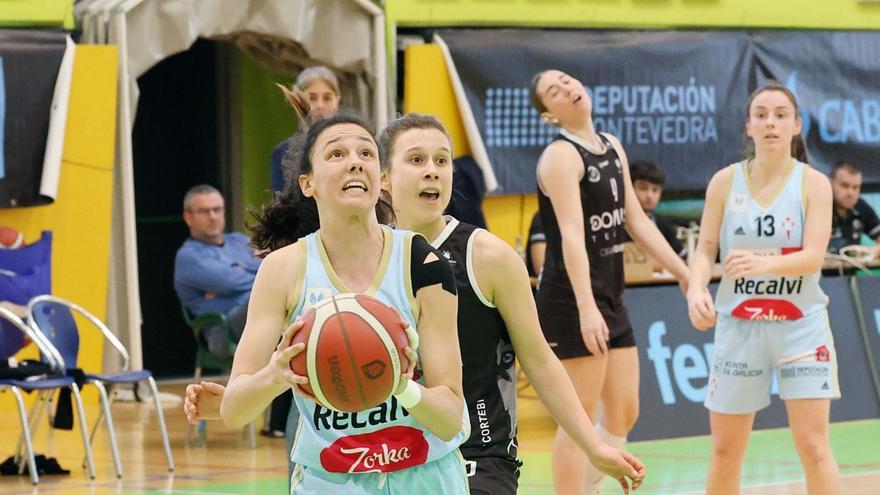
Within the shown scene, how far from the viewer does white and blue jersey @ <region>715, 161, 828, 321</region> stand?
6.45 m

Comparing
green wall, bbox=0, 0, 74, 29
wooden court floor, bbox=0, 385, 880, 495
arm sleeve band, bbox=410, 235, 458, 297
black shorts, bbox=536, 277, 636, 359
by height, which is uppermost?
green wall, bbox=0, 0, 74, 29

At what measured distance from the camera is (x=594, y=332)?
21.2 ft

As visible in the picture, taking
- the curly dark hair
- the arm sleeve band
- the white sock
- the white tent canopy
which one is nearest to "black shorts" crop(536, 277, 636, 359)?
the white sock

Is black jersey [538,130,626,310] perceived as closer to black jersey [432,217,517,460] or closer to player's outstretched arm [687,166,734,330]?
player's outstretched arm [687,166,734,330]

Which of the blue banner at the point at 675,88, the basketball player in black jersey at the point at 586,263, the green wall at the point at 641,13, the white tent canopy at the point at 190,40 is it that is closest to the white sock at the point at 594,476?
the basketball player in black jersey at the point at 586,263

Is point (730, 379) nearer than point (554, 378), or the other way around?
point (554, 378)

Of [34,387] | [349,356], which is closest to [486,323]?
[349,356]

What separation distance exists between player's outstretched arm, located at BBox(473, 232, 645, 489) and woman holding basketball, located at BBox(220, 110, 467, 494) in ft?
1.37

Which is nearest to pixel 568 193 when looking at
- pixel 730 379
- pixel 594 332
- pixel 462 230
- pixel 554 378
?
pixel 594 332

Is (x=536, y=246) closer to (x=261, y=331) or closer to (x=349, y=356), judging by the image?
(x=261, y=331)

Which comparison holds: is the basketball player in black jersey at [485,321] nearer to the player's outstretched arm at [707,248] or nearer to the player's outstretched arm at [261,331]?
the player's outstretched arm at [261,331]

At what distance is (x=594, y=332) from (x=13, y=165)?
5.79 m

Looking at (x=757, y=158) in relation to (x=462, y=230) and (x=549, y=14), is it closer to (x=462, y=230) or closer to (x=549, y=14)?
(x=462, y=230)

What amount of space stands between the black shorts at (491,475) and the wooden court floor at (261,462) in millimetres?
3731
